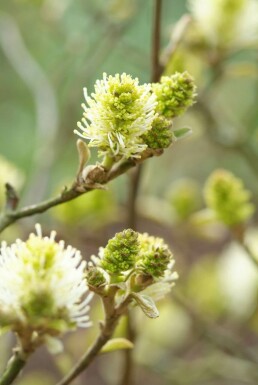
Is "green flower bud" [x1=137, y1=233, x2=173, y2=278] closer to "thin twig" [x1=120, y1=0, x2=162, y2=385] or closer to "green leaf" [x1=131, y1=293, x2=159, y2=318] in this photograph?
"green leaf" [x1=131, y1=293, x2=159, y2=318]

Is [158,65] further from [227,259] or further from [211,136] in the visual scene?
[227,259]

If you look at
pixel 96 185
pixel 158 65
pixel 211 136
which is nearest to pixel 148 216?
pixel 211 136

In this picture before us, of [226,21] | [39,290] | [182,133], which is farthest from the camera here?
[226,21]

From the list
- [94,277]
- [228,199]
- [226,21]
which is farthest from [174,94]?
[226,21]

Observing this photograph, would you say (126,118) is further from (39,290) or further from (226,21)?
(226,21)

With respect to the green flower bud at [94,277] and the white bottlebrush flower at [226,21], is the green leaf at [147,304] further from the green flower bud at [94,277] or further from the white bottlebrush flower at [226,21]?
the white bottlebrush flower at [226,21]

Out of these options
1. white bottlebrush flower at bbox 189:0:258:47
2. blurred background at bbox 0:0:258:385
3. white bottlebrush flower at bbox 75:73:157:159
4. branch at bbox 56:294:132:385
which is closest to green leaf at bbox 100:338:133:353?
branch at bbox 56:294:132:385
